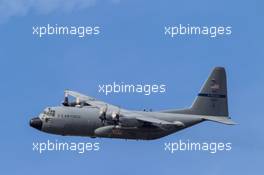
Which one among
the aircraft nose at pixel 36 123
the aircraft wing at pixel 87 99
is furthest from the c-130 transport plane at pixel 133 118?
the aircraft wing at pixel 87 99

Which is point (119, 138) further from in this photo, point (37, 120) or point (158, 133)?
point (37, 120)

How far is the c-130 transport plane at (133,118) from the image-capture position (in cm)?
5091

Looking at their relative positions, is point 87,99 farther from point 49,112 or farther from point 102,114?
point 102,114

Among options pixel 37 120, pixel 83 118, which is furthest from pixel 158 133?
pixel 37 120

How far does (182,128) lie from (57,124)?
384 inches

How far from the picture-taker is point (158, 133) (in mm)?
53156

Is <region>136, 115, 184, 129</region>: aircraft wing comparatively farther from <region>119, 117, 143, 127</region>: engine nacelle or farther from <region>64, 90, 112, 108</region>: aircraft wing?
<region>64, 90, 112, 108</region>: aircraft wing

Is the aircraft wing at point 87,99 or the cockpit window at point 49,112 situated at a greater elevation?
the aircraft wing at point 87,99

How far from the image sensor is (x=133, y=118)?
49.7m

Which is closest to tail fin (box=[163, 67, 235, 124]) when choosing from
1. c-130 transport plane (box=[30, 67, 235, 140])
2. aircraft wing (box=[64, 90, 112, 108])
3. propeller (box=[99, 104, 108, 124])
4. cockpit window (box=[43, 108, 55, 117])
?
c-130 transport plane (box=[30, 67, 235, 140])

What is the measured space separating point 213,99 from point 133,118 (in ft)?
28.0

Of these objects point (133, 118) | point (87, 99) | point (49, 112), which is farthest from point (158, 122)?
point (87, 99)

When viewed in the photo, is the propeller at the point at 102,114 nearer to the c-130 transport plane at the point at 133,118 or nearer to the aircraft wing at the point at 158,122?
the c-130 transport plane at the point at 133,118

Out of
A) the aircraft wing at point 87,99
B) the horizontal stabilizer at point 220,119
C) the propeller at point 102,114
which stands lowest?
the horizontal stabilizer at point 220,119
